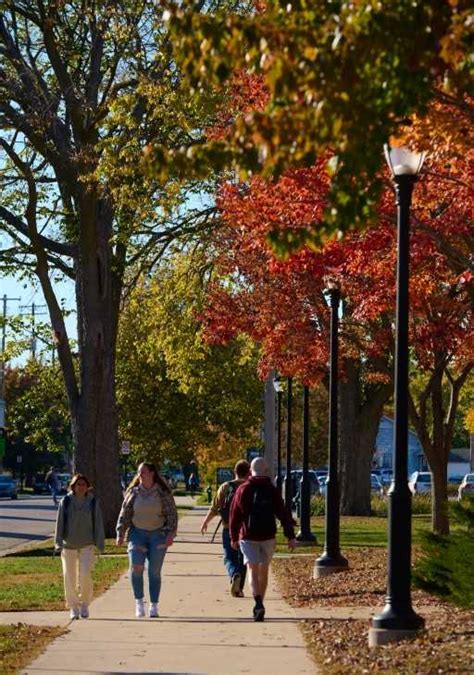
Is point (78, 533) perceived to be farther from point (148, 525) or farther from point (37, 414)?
point (37, 414)

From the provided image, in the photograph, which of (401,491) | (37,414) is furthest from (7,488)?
(401,491)

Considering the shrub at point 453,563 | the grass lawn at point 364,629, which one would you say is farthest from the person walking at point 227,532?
the shrub at point 453,563

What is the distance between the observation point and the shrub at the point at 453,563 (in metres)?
14.1

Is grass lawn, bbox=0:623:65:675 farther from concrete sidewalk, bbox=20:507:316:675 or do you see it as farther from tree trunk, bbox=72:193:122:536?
tree trunk, bbox=72:193:122:536

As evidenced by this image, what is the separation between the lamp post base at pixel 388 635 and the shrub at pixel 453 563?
1275mm

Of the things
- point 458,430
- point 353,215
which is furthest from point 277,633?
point 458,430

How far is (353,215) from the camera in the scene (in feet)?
26.7

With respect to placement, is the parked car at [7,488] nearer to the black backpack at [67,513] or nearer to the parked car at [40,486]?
the parked car at [40,486]

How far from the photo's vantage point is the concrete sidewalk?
38.8 ft

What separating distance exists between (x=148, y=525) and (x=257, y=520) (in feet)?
4.05

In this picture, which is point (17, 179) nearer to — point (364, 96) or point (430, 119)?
point (430, 119)

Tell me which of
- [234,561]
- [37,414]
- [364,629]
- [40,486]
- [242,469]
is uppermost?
[37,414]

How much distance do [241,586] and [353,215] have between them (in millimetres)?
11256

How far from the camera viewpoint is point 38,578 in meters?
22.2
